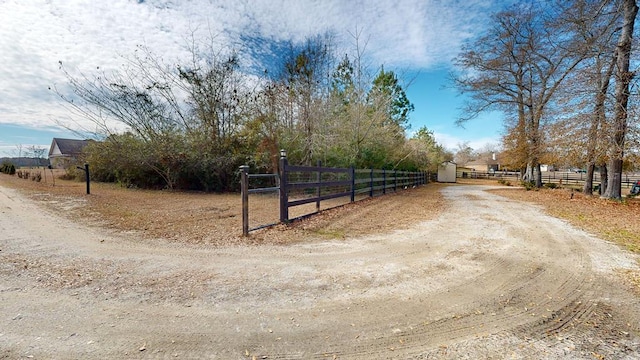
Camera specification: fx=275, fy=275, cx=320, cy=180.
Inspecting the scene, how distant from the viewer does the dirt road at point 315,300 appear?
1894 millimetres

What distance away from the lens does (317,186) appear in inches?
271

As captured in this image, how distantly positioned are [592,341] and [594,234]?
4.65 meters

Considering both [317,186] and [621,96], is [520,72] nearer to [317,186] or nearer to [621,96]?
[621,96]

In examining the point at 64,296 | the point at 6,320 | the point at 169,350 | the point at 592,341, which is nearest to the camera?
the point at 169,350

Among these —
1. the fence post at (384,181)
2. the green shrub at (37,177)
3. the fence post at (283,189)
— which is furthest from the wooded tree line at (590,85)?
the green shrub at (37,177)

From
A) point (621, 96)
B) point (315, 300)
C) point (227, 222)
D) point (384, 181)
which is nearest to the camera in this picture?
point (315, 300)

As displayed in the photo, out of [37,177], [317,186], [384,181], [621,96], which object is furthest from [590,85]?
[37,177]

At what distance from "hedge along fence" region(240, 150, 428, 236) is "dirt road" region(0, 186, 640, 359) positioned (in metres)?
1.41

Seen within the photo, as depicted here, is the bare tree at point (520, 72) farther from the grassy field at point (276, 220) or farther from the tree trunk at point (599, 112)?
the grassy field at point (276, 220)

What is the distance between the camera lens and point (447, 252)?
4051mm

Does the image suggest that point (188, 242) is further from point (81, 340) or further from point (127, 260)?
point (81, 340)

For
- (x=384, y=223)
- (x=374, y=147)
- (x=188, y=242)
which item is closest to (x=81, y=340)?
(x=188, y=242)

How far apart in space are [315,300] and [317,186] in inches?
175

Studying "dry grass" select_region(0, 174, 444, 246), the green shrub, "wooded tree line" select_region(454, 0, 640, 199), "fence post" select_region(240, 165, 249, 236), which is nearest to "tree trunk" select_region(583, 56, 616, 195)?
"wooded tree line" select_region(454, 0, 640, 199)
